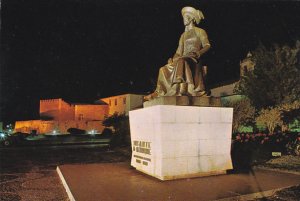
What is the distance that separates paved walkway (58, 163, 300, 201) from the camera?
17.1 feet

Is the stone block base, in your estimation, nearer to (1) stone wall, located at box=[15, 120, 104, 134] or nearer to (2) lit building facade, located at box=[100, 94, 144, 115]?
(2) lit building facade, located at box=[100, 94, 144, 115]

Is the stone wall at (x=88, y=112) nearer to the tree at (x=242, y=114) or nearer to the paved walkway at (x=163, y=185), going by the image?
the tree at (x=242, y=114)

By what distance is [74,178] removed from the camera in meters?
7.05

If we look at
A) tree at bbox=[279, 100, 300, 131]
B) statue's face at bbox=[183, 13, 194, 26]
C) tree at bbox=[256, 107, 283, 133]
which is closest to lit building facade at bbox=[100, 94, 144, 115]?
tree at bbox=[279, 100, 300, 131]

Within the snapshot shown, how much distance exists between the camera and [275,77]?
2145cm

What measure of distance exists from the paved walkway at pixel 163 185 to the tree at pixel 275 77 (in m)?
14.9

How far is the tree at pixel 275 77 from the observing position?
20928 millimetres

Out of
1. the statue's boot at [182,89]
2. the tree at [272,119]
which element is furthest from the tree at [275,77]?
the statue's boot at [182,89]

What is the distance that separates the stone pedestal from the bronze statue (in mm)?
580

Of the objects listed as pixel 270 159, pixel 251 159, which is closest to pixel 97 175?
pixel 251 159

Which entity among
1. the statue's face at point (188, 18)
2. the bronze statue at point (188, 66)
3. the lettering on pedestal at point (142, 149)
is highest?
the statue's face at point (188, 18)

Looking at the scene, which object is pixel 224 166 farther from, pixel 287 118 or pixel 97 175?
pixel 287 118

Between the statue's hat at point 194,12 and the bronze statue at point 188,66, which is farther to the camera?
the statue's hat at point 194,12

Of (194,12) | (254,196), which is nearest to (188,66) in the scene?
(194,12)
